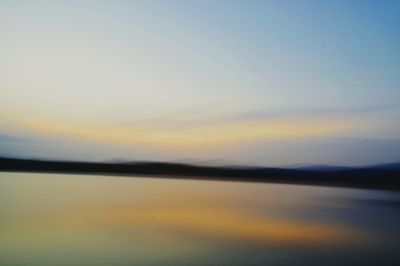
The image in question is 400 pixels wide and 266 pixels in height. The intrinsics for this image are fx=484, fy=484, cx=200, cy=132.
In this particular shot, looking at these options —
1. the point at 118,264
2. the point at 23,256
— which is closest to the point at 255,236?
the point at 118,264

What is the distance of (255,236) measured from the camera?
8984 millimetres

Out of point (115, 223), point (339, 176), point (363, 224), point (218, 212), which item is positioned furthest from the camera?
point (339, 176)

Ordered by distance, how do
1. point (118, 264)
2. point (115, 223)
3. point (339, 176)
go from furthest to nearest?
1. point (339, 176)
2. point (115, 223)
3. point (118, 264)

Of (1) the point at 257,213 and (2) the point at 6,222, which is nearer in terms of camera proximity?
(2) the point at 6,222

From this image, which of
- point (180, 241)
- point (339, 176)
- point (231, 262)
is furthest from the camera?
point (339, 176)

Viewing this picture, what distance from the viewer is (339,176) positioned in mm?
52188

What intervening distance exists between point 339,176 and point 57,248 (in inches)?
1911

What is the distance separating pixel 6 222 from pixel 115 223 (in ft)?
6.90

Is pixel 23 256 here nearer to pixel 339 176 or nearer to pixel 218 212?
pixel 218 212

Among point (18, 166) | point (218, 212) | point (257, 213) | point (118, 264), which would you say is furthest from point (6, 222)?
point (18, 166)

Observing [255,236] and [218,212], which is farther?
[218,212]

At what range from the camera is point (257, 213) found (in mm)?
13008

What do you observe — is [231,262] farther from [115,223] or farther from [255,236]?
[115,223]

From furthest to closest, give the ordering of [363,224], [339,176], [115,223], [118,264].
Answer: [339,176], [363,224], [115,223], [118,264]
